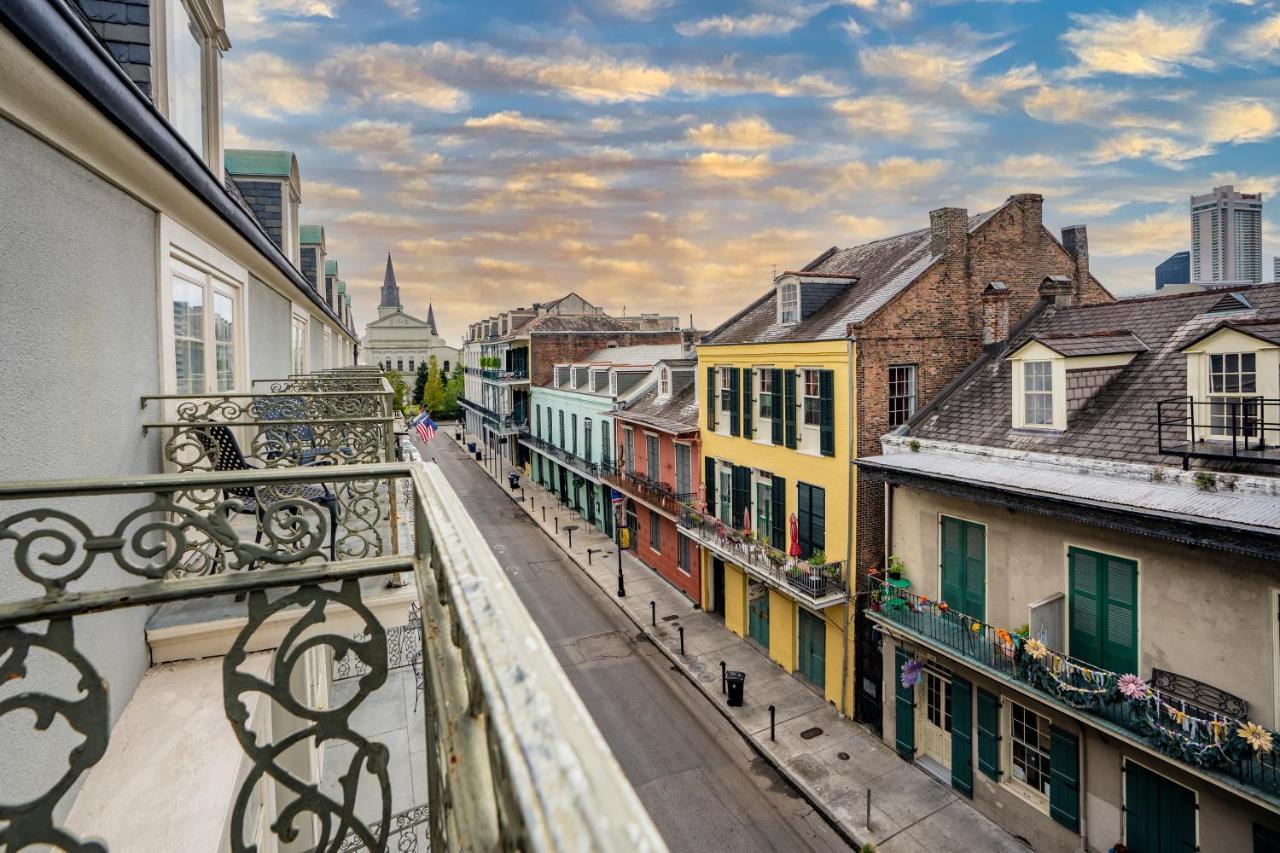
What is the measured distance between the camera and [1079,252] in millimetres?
18984

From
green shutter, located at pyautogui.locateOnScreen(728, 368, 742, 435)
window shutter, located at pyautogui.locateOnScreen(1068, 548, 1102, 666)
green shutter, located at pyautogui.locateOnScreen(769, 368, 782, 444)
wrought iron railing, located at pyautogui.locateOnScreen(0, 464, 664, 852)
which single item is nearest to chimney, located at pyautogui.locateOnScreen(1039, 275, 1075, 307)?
green shutter, located at pyautogui.locateOnScreen(769, 368, 782, 444)

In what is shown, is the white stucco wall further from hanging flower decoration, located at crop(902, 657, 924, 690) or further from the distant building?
the distant building

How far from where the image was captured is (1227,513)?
30.2 ft

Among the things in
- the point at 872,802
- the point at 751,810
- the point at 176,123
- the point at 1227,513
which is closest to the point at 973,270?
the point at 1227,513

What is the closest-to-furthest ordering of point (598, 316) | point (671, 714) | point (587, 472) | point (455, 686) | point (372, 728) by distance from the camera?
1. point (455, 686)
2. point (372, 728)
3. point (671, 714)
4. point (587, 472)
5. point (598, 316)

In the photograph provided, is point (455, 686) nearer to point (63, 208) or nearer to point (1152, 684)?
point (63, 208)

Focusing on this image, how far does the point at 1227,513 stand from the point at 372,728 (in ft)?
51.2

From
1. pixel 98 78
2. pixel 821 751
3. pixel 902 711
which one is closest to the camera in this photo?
pixel 98 78

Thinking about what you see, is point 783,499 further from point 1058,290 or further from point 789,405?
point 1058,290

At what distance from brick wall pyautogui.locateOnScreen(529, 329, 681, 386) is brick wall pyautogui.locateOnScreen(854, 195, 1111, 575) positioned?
2797cm

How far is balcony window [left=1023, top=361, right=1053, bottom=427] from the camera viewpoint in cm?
1362

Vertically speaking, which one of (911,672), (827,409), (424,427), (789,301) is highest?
(789,301)

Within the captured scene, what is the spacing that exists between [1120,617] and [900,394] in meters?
7.26

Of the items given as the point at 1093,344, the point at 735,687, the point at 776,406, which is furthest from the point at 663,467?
the point at 1093,344
